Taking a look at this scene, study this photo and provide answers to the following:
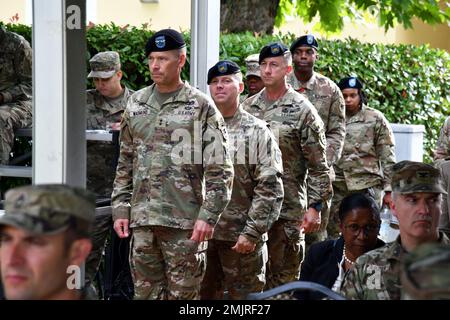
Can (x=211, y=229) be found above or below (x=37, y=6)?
below

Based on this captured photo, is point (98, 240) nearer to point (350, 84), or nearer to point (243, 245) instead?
point (243, 245)

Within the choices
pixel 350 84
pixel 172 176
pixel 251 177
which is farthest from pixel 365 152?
pixel 172 176

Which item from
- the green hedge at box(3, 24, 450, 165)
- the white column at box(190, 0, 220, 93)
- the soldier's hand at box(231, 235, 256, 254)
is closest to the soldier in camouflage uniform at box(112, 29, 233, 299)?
the soldier's hand at box(231, 235, 256, 254)

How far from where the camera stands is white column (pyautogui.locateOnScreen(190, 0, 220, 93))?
29.2 ft

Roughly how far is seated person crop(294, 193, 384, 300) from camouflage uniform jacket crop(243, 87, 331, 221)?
1361 mm

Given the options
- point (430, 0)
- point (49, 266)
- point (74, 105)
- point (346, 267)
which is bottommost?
point (346, 267)

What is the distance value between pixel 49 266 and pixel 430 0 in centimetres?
1216

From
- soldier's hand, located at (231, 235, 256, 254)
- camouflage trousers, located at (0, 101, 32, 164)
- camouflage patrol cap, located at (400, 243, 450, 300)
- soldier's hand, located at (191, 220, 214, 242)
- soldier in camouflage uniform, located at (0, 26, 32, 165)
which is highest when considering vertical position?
soldier in camouflage uniform, located at (0, 26, 32, 165)

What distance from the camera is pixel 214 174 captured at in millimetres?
6691

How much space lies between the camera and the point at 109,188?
9102 millimetres

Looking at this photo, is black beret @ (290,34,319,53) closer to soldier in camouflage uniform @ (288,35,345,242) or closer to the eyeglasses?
soldier in camouflage uniform @ (288,35,345,242)

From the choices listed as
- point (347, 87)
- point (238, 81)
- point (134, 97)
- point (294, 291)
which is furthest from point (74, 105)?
point (347, 87)

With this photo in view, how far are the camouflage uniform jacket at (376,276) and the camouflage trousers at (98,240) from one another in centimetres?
334

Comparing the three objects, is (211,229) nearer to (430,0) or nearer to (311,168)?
(311,168)
